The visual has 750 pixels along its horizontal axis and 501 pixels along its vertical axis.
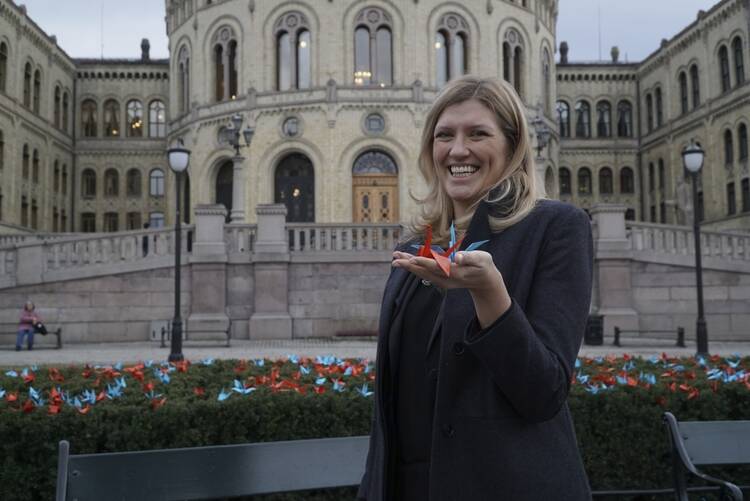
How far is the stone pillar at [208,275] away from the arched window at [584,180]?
36.7m

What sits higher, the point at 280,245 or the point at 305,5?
the point at 305,5

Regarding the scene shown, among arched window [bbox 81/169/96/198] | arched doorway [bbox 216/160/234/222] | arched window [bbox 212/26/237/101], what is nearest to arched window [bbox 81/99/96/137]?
arched window [bbox 81/169/96/198]

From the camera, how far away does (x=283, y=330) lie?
20.3 meters

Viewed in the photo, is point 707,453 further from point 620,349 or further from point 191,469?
point 620,349

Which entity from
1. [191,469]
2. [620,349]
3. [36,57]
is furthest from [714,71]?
[191,469]

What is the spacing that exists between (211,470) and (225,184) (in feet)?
114

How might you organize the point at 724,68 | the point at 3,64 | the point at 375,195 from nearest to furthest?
the point at 375,195, the point at 3,64, the point at 724,68

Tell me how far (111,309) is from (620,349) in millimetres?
14011

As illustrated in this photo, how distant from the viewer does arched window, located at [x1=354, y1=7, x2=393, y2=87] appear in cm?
3453

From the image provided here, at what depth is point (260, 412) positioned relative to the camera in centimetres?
473

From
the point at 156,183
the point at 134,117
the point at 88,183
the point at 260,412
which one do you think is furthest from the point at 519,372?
the point at 134,117

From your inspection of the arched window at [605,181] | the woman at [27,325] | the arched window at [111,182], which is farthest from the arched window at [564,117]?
the woman at [27,325]

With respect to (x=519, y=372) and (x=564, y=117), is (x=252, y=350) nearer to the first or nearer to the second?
(x=519, y=372)

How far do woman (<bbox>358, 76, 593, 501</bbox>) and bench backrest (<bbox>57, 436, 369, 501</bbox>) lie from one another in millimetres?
1195
